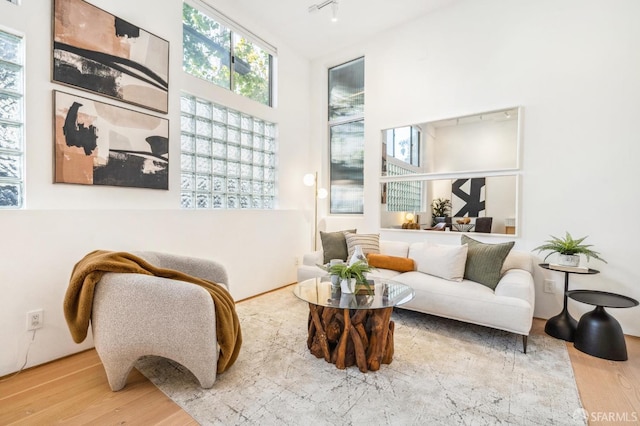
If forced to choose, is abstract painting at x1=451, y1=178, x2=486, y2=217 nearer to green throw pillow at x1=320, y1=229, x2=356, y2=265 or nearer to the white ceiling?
green throw pillow at x1=320, y1=229, x2=356, y2=265

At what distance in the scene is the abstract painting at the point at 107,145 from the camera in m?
2.15

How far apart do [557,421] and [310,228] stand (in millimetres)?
3409

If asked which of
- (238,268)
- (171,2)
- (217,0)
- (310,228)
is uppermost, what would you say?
(217,0)

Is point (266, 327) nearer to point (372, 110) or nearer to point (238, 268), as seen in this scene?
point (238, 268)

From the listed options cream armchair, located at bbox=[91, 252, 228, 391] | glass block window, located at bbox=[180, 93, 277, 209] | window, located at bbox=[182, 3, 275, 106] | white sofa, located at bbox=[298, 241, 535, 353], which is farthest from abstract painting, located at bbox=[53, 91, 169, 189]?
white sofa, located at bbox=[298, 241, 535, 353]

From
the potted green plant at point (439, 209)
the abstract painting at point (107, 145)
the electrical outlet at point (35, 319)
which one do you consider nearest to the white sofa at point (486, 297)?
the potted green plant at point (439, 209)

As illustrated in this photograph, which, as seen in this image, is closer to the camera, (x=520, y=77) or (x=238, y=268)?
(x=520, y=77)

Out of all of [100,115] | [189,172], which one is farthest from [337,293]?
[100,115]

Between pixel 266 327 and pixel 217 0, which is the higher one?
pixel 217 0

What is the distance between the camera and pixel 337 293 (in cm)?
215

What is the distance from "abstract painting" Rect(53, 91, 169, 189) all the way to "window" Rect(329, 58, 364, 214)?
2.46 metres

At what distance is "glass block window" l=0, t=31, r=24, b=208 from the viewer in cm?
194

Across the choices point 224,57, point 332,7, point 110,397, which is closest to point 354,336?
point 110,397

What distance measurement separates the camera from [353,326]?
6.33 feet
